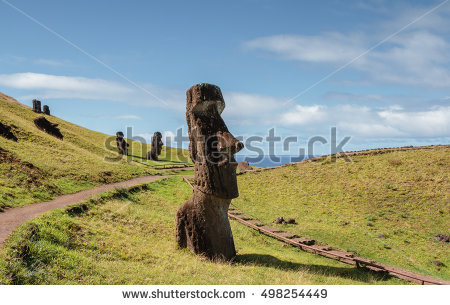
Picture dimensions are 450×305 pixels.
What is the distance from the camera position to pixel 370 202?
886 inches

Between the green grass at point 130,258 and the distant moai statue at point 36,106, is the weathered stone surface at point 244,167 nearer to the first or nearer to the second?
the green grass at point 130,258

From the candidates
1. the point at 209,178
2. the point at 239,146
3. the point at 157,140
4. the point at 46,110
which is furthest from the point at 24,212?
the point at 46,110

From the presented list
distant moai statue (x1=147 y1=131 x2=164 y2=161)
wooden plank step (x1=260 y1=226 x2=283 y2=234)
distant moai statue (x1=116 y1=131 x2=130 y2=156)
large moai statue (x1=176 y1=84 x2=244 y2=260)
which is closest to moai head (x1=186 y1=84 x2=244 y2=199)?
large moai statue (x1=176 y1=84 x2=244 y2=260)

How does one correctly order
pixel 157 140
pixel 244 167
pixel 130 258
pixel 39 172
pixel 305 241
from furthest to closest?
pixel 157 140, pixel 244 167, pixel 39 172, pixel 305 241, pixel 130 258

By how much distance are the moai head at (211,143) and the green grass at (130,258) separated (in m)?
2.82

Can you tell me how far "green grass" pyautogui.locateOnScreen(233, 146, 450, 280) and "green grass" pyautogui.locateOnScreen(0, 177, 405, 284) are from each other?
153 inches

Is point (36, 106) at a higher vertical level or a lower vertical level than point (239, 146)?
higher

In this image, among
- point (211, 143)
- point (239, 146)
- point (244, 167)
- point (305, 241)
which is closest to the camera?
point (239, 146)

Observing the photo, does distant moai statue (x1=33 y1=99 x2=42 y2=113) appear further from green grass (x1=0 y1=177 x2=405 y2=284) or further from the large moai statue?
the large moai statue

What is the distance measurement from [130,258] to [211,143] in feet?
16.0

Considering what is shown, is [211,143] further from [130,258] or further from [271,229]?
[271,229]

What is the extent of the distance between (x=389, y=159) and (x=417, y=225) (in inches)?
440

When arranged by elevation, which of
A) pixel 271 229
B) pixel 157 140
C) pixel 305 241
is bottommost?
pixel 305 241

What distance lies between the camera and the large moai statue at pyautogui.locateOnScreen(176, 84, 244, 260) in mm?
11750
